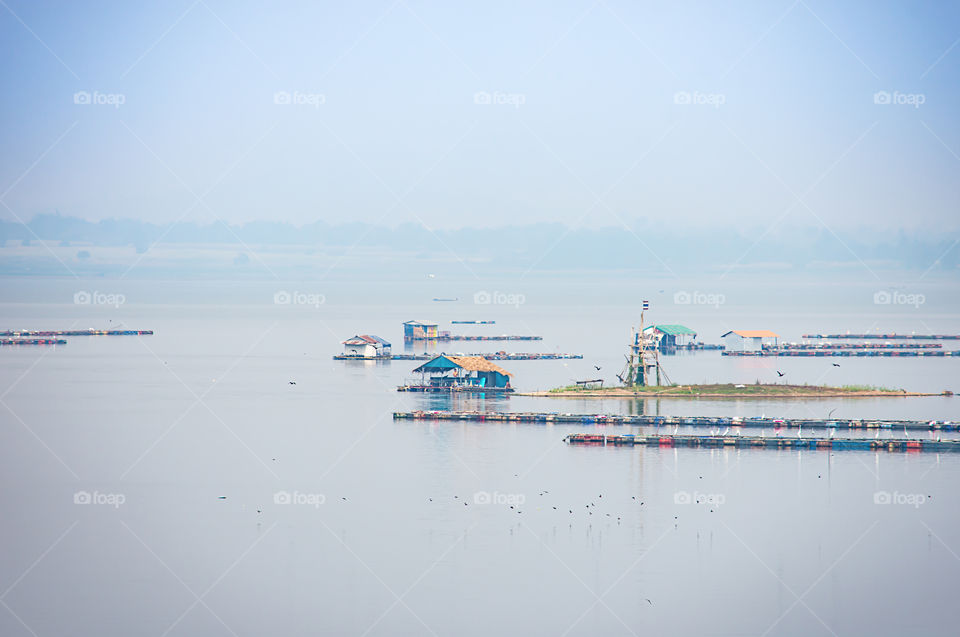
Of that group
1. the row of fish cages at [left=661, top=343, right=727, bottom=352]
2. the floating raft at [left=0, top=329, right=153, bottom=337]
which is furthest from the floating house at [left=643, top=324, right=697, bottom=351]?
the floating raft at [left=0, top=329, right=153, bottom=337]

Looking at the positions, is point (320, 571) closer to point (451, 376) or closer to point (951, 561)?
point (951, 561)

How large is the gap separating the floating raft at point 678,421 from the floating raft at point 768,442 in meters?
3.38

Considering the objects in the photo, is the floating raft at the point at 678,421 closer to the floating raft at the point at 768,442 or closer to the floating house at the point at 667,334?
the floating raft at the point at 768,442

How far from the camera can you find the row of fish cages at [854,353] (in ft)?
350

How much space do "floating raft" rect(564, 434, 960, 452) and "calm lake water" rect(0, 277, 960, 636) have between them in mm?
1248

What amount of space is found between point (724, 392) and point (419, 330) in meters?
60.7

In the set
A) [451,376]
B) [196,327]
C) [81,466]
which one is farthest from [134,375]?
[196,327]

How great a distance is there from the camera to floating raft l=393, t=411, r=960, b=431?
52.2 metres

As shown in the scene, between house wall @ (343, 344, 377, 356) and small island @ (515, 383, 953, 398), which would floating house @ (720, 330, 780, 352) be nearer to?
house wall @ (343, 344, 377, 356)

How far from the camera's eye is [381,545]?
107 feet

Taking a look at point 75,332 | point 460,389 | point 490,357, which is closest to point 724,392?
point 460,389

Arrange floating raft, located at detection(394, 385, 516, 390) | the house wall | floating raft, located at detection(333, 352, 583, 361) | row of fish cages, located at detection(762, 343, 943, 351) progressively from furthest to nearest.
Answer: row of fish cages, located at detection(762, 343, 943, 351) < the house wall < floating raft, located at detection(333, 352, 583, 361) < floating raft, located at detection(394, 385, 516, 390)

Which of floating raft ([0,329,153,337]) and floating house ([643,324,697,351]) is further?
floating raft ([0,329,153,337])

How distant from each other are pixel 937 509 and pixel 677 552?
11100mm
